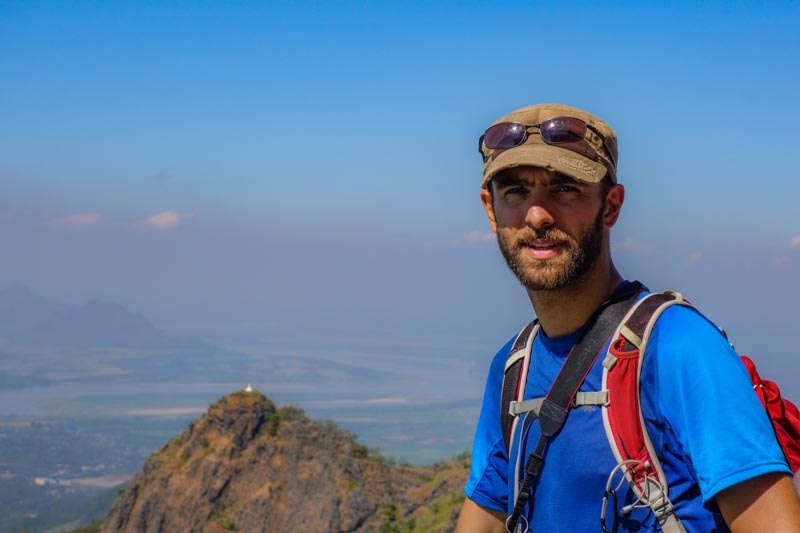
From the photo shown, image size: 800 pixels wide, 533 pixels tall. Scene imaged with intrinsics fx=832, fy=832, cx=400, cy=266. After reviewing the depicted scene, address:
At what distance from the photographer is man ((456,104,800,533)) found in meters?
2.36

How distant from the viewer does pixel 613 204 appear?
310cm

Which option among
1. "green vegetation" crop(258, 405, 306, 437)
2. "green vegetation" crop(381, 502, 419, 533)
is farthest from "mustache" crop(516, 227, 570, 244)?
"green vegetation" crop(258, 405, 306, 437)

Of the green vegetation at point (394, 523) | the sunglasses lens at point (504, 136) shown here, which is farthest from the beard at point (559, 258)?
the green vegetation at point (394, 523)

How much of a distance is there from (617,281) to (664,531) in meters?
0.95

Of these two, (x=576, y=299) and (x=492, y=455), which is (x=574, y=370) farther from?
(x=492, y=455)

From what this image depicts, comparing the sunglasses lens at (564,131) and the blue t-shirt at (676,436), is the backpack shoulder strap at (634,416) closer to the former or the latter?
the blue t-shirt at (676,436)

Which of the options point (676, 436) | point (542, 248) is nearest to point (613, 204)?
point (542, 248)

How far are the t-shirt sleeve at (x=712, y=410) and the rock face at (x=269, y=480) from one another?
37.4m

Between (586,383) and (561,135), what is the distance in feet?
2.90

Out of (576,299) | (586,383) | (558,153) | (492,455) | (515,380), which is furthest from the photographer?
(492,455)

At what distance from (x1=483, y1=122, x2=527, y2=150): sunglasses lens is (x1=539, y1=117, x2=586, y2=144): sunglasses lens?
0.09 m

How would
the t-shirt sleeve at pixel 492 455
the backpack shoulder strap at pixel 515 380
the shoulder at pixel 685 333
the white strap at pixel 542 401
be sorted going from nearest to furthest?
the shoulder at pixel 685 333, the white strap at pixel 542 401, the backpack shoulder strap at pixel 515 380, the t-shirt sleeve at pixel 492 455

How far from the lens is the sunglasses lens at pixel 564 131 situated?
2969mm

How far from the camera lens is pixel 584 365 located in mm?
2855
